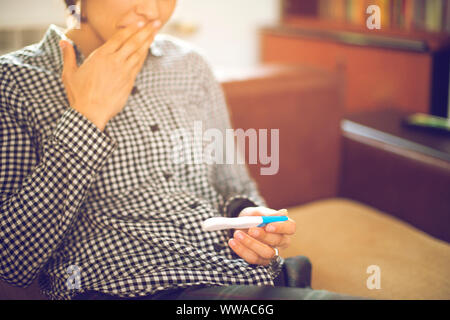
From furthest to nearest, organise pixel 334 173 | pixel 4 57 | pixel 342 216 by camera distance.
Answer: pixel 334 173
pixel 342 216
pixel 4 57

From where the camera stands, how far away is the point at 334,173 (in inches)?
58.4

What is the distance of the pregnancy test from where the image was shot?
0.69 m

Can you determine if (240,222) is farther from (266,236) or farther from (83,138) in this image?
(83,138)

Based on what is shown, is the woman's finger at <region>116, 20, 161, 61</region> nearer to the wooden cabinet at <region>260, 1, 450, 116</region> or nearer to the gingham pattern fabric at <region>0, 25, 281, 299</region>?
the gingham pattern fabric at <region>0, 25, 281, 299</region>

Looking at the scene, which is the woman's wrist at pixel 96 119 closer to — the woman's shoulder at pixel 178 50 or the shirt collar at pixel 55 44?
the shirt collar at pixel 55 44

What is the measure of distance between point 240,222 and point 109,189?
254 mm

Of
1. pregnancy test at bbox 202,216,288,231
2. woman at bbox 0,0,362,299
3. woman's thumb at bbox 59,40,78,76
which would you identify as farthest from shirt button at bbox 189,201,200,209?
woman's thumb at bbox 59,40,78,76

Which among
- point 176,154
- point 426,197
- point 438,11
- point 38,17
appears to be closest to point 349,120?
point 426,197

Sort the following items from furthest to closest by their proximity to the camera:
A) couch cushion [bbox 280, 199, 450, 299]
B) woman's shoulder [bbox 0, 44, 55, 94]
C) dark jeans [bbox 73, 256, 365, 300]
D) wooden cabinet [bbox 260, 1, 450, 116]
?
1. wooden cabinet [bbox 260, 1, 450, 116]
2. couch cushion [bbox 280, 199, 450, 299]
3. woman's shoulder [bbox 0, 44, 55, 94]
4. dark jeans [bbox 73, 256, 365, 300]

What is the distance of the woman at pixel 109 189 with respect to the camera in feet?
2.26

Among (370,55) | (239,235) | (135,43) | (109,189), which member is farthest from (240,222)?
(370,55)

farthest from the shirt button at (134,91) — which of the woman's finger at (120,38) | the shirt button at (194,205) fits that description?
the shirt button at (194,205)
